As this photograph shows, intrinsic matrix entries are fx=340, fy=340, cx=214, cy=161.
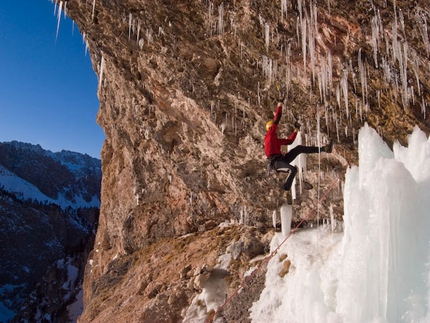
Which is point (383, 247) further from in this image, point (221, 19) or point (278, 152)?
point (221, 19)

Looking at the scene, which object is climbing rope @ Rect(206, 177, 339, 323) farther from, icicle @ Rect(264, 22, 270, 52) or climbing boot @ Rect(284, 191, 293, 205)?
icicle @ Rect(264, 22, 270, 52)

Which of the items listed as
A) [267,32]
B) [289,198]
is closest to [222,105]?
[267,32]

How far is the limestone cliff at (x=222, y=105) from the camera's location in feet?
21.5

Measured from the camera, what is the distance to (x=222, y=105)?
941cm

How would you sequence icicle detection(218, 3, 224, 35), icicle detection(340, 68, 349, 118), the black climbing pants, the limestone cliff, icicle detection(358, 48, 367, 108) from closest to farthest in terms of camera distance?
the limestone cliff
icicle detection(358, 48, 367, 108)
icicle detection(340, 68, 349, 118)
the black climbing pants
icicle detection(218, 3, 224, 35)

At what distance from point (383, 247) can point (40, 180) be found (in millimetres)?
150486

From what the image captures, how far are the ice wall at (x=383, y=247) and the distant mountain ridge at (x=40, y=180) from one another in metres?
130

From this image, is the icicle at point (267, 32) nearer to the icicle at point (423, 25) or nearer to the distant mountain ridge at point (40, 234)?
the icicle at point (423, 25)

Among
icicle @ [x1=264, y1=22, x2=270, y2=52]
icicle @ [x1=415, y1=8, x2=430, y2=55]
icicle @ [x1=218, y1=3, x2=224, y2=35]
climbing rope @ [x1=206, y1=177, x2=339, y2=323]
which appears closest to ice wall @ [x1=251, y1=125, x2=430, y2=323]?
icicle @ [x1=415, y1=8, x2=430, y2=55]

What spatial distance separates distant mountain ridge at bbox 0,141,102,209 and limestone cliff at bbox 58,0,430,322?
395 feet

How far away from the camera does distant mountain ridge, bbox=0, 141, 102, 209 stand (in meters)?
126

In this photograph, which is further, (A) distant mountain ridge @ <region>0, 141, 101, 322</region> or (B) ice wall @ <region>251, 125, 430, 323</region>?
(A) distant mountain ridge @ <region>0, 141, 101, 322</region>

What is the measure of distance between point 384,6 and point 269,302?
684cm

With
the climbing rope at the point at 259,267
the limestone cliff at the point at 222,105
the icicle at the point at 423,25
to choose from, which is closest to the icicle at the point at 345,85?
the limestone cliff at the point at 222,105
